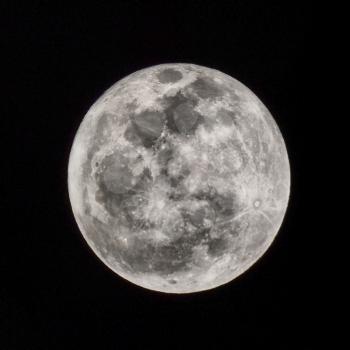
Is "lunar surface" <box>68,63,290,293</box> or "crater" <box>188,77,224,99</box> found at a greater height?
"crater" <box>188,77,224,99</box>

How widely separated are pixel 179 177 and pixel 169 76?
0.97 metres

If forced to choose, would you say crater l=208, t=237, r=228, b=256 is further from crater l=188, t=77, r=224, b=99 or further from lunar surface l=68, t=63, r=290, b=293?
crater l=188, t=77, r=224, b=99

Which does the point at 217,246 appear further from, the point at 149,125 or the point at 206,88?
the point at 206,88

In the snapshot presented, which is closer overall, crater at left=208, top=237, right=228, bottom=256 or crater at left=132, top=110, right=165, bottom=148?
crater at left=132, top=110, right=165, bottom=148

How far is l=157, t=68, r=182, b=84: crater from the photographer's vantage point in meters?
5.55

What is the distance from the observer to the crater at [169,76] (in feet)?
18.2

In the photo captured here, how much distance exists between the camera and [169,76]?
18.4 ft

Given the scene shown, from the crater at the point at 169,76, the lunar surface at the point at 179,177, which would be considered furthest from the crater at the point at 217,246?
the crater at the point at 169,76

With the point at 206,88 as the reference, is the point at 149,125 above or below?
below

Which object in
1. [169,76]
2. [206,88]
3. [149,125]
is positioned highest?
[169,76]

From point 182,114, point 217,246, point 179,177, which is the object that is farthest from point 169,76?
point 217,246

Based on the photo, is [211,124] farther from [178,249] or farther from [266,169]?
[178,249]

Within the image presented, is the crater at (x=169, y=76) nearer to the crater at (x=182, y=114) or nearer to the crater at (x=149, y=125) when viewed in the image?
the crater at (x=182, y=114)

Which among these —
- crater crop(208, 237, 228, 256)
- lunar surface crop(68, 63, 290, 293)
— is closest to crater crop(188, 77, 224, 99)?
lunar surface crop(68, 63, 290, 293)
